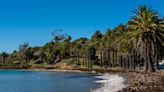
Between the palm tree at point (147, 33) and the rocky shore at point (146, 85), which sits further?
the palm tree at point (147, 33)

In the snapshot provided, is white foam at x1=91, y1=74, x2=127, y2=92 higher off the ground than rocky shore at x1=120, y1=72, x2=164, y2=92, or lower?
lower

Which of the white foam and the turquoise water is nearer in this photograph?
the white foam

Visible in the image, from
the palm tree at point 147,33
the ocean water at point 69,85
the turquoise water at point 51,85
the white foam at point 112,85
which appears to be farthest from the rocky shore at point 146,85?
the palm tree at point 147,33

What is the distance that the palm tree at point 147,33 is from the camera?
78312 mm

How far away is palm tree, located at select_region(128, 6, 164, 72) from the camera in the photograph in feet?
257

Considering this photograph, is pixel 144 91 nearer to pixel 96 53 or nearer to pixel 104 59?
pixel 104 59

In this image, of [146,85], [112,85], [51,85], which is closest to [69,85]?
[51,85]

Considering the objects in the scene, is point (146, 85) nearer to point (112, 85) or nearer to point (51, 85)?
point (112, 85)

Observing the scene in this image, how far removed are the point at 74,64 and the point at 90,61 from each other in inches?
638

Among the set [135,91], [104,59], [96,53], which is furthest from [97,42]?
[135,91]

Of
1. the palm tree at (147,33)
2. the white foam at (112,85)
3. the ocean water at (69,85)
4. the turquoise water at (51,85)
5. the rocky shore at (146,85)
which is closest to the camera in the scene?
the rocky shore at (146,85)

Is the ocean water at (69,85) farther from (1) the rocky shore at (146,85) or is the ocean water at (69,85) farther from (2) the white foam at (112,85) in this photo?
(1) the rocky shore at (146,85)

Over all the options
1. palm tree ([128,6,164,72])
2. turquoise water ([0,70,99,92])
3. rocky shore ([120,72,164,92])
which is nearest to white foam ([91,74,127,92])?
rocky shore ([120,72,164,92])

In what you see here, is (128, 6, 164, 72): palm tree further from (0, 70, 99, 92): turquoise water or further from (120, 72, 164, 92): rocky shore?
(120, 72, 164, 92): rocky shore
